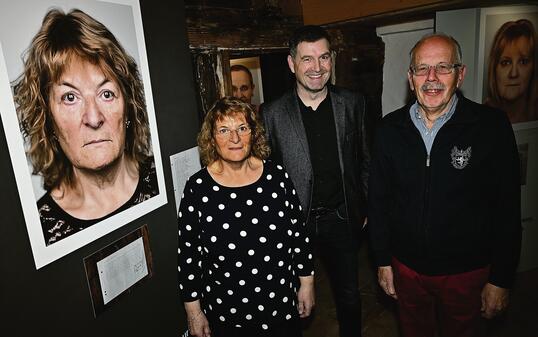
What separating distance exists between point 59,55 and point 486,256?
2.31 metres

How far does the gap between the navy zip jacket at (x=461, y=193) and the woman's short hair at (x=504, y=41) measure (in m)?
1.74

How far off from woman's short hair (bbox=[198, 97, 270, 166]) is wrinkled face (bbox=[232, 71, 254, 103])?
1.95 m

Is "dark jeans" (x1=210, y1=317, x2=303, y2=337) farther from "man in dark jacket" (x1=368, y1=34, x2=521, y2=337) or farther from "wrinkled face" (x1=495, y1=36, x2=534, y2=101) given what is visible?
"wrinkled face" (x1=495, y1=36, x2=534, y2=101)

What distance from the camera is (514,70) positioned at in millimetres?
3414

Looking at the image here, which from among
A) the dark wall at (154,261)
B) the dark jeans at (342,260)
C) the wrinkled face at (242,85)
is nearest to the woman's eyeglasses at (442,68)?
the dark jeans at (342,260)

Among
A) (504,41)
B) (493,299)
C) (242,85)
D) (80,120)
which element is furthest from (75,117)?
(504,41)

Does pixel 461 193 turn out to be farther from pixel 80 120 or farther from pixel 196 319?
pixel 80 120

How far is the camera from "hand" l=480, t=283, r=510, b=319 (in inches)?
77.6

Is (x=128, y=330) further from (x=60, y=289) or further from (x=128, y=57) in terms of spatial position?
(x=128, y=57)

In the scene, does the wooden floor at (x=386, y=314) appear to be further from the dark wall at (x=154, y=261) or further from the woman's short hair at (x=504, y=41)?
the woman's short hair at (x=504, y=41)

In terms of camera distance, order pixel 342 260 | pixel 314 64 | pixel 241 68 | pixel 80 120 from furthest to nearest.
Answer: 1. pixel 241 68
2. pixel 342 260
3. pixel 314 64
4. pixel 80 120

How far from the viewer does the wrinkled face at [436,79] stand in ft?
6.31

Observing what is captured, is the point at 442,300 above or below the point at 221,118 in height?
below

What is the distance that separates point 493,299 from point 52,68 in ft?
7.86
